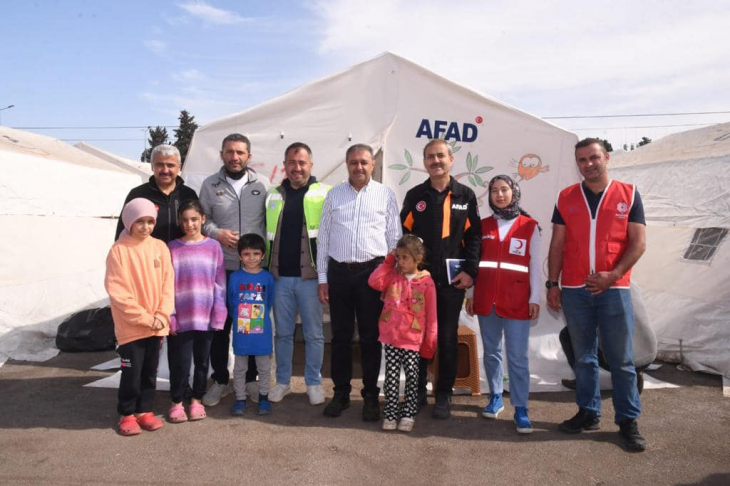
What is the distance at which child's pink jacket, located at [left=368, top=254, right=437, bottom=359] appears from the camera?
11.5 ft

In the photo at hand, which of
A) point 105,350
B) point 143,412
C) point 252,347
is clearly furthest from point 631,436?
point 105,350

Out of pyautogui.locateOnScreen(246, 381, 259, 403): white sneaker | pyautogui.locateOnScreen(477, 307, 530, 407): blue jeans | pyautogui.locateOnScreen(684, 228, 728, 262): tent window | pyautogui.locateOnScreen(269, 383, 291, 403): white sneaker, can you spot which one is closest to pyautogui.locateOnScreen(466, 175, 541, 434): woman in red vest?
pyautogui.locateOnScreen(477, 307, 530, 407): blue jeans

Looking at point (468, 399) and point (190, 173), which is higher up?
point (190, 173)

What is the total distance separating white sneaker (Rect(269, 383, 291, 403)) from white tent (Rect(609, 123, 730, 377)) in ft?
13.1

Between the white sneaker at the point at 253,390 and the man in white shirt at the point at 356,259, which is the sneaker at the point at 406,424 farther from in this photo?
the white sneaker at the point at 253,390

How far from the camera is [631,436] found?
3.32 metres

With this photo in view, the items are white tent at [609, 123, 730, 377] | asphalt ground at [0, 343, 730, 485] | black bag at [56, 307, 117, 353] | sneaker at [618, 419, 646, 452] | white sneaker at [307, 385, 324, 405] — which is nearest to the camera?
asphalt ground at [0, 343, 730, 485]

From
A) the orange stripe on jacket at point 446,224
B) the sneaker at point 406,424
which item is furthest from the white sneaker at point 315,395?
the orange stripe on jacket at point 446,224

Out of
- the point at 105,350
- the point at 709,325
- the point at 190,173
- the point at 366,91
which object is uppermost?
the point at 366,91

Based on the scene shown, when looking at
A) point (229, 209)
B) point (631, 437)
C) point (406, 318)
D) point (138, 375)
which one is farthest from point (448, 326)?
point (138, 375)

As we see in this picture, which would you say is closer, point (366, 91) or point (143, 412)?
point (143, 412)

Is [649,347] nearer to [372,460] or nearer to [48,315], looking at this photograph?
[372,460]

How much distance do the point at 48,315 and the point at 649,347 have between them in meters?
6.38

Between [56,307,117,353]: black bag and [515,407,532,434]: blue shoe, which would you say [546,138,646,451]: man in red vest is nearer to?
[515,407,532,434]: blue shoe
